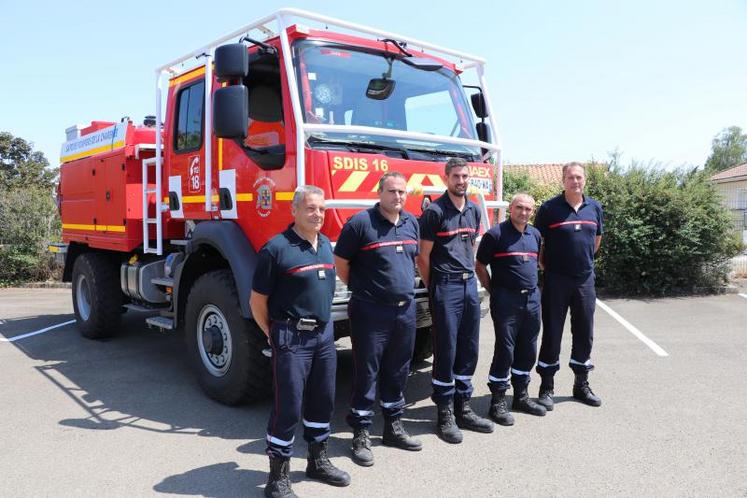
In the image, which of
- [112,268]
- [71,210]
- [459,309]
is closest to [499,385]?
[459,309]

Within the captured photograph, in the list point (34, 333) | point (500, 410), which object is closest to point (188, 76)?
point (500, 410)

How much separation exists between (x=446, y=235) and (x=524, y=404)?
1.57 m

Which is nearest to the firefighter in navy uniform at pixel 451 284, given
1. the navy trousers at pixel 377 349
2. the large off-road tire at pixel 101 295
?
the navy trousers at pixel 377 349

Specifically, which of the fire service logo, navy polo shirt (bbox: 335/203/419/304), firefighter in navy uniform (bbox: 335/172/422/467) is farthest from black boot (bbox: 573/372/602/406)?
the fire service logo

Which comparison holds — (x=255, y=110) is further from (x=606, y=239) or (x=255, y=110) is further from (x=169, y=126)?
(x=606, y=239)

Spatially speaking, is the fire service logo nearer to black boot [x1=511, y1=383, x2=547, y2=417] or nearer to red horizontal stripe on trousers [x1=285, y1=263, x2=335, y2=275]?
red horizontal stripe on trousers [x1=285, y1=263, x2=335, y2=275]

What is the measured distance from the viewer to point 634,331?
762 centimetres

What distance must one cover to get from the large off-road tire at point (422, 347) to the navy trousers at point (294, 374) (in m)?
2.39

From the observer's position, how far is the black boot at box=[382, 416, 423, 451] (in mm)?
3883

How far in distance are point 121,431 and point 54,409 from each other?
0.88 metres

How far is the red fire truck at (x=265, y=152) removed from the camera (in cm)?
412

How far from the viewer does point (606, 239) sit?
10.6 meters

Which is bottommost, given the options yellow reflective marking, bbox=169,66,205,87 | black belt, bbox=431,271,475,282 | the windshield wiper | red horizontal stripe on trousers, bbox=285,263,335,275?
black belt, bbox=431,271,475,282

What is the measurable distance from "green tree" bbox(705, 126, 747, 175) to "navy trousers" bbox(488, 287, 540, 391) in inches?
2696
